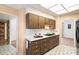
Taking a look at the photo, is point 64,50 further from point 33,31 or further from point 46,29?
point 33,31

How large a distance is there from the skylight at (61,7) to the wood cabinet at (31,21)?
0.83ft

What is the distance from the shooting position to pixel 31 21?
1.42 meters

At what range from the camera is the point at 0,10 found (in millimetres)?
1228

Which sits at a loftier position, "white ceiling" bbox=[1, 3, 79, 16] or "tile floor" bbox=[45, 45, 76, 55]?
"white ceiling" bbox=[1, 3, 79, 16]

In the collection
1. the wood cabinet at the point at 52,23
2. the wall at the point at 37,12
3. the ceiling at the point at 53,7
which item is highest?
the ceiling at the point at 53,7

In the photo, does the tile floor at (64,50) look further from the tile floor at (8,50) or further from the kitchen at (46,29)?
the tile floor at (8,50)

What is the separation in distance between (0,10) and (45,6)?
2.14 ft

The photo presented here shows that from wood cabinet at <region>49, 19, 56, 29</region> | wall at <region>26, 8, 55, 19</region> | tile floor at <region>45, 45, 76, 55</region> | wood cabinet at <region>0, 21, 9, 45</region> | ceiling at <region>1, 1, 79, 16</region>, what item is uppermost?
ceiling at <region>1, 1, 79, 16</region>

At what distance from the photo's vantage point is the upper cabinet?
137 centimetres

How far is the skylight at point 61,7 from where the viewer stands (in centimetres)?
136

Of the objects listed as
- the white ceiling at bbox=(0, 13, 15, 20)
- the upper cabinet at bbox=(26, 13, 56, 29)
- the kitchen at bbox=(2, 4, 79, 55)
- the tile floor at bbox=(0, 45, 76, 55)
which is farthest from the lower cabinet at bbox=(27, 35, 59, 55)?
the white ceiling at bbox=(0, 13, 15, 20)

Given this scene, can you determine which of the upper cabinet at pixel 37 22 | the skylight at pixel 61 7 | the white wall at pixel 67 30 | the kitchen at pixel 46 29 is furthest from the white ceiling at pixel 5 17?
the white wall at pixel 67 30

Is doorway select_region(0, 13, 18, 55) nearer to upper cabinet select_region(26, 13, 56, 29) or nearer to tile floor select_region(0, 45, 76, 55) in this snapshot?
tile floor select_region(0, 45, 76, 55)

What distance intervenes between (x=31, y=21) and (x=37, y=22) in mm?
123
